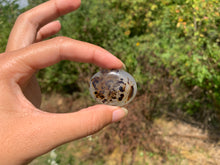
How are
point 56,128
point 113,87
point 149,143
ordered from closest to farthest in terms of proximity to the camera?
1. point 56,128
2. point 113,87
3. point 149,143

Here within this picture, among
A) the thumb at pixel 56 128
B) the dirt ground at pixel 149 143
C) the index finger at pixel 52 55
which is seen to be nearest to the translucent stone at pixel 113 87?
the index finger at pixel 52 55

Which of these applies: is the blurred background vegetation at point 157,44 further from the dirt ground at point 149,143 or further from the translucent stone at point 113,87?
the translucent stone at point 113,87

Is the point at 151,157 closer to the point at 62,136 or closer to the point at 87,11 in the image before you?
the point at 62,136

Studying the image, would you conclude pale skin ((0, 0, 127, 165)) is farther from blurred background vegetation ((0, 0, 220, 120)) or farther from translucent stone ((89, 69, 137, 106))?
blurred background vegetation ((0, 0, 220, 120))

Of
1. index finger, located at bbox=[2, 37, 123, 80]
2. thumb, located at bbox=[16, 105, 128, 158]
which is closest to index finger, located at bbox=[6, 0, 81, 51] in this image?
index finger, located at bbox=[2, 37, 123, 80]

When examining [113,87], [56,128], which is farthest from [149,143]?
[56,128]

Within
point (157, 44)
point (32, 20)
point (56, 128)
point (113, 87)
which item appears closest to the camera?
point (56, 128)

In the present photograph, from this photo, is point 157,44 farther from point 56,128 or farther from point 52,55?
point 56,128
